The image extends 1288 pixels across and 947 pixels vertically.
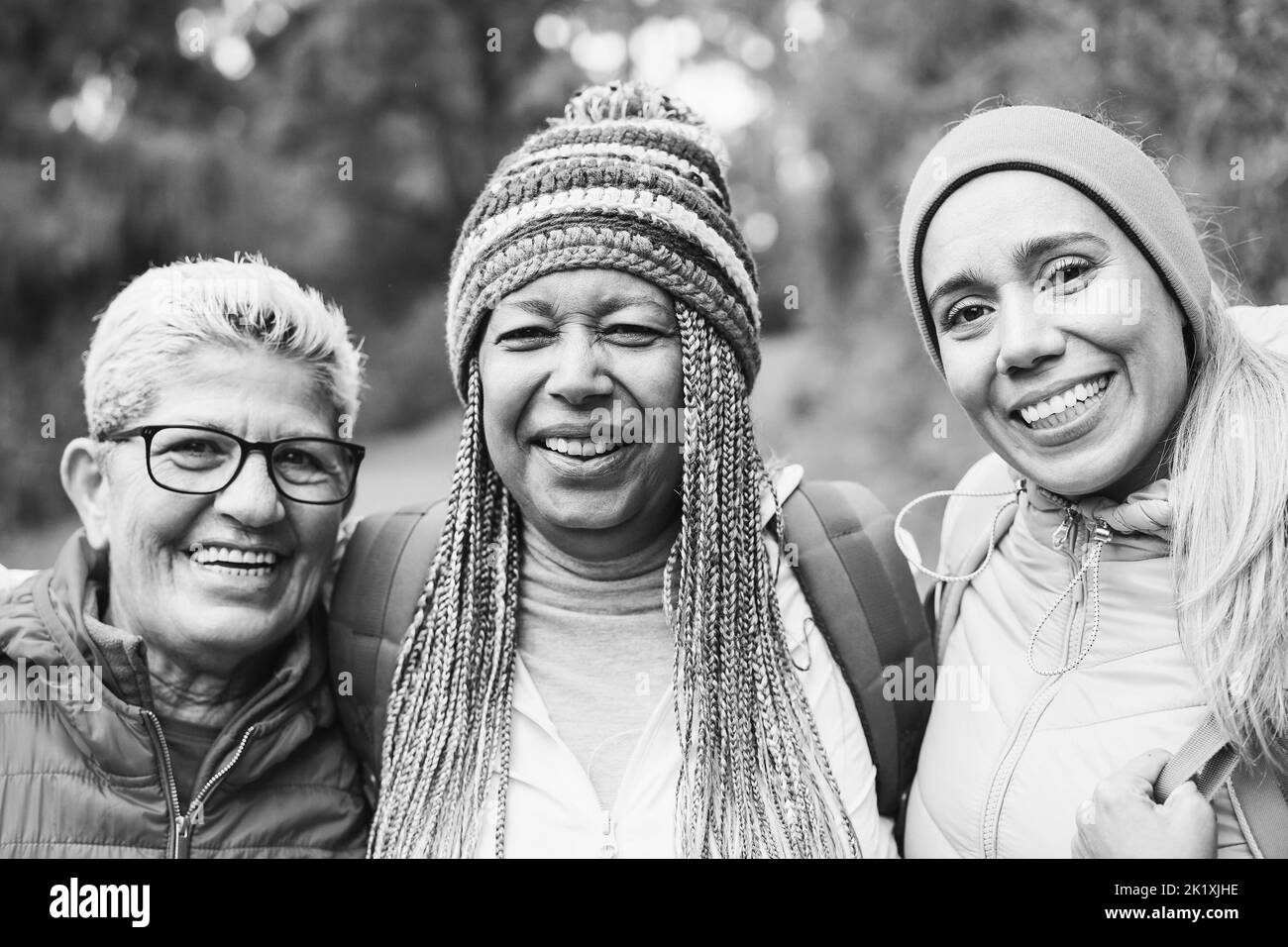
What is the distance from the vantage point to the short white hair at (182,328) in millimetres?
2203

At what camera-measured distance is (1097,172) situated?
1937 mm

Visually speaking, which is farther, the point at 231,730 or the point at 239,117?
the point at 239,117

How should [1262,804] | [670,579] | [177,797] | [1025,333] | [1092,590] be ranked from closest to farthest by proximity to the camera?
[1262,804] → [1025,333] → [1092,590] → [177,797] → [670,579]

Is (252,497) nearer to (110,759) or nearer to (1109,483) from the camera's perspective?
(110,759)

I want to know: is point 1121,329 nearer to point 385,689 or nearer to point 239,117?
point 385,689

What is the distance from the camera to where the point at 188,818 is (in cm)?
212

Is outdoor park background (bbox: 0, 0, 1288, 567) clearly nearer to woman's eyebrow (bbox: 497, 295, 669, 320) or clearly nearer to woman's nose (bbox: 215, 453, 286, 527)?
woman's eyebrow (bbox: 497, 295, 669, 320)

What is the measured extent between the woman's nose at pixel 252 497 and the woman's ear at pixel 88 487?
32 cm

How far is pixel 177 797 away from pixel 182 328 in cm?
95

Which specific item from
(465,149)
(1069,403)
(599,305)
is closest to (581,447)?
(599,305)

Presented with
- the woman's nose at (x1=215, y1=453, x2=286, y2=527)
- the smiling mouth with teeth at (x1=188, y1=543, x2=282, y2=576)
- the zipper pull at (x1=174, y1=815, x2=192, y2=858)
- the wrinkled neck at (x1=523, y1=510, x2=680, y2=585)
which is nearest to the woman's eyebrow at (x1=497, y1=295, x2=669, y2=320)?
the wrinkled neck at (x1=523, y1=510, x2=680, y2=585)

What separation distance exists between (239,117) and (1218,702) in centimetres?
1120
